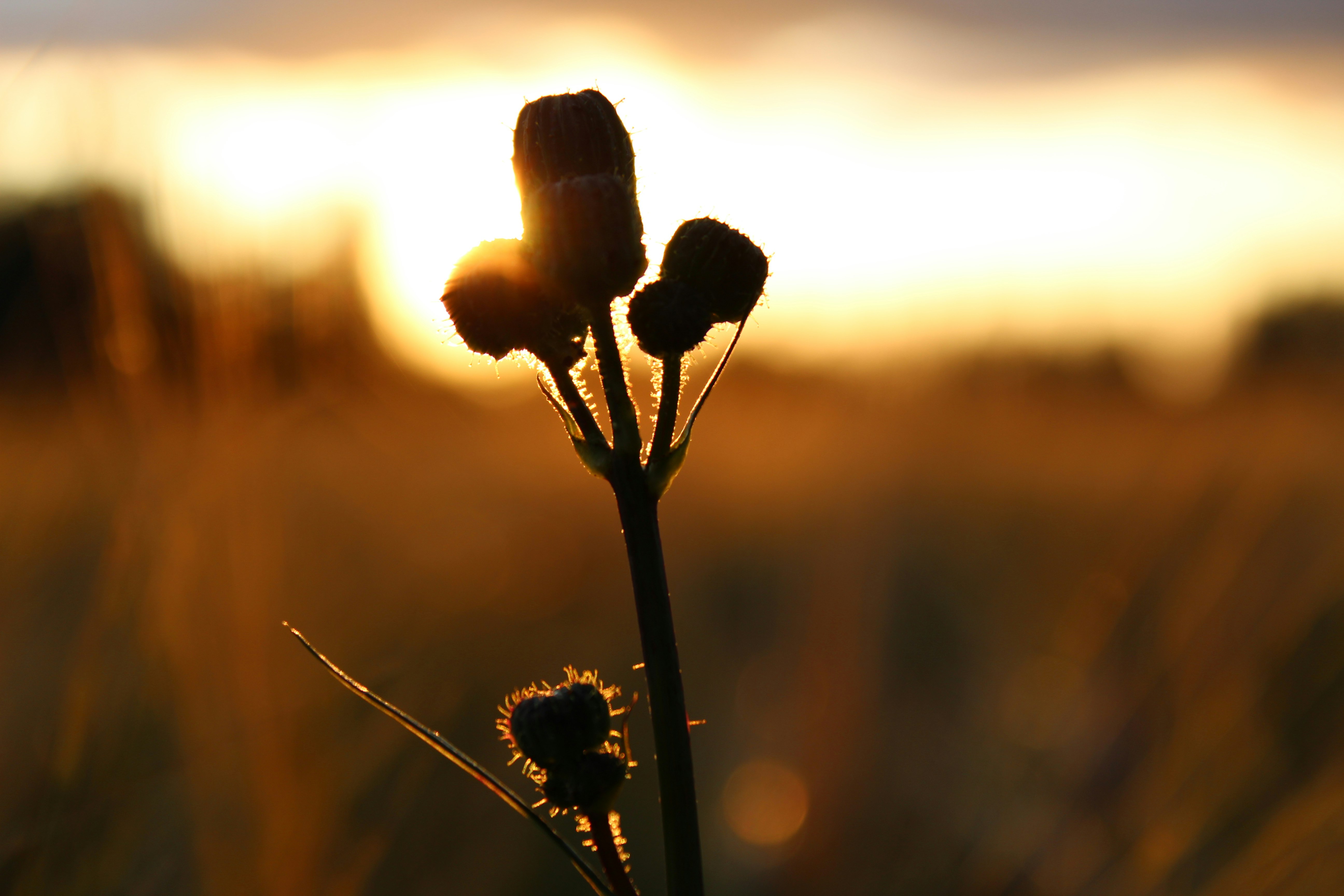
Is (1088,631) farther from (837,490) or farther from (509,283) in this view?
(837,490)

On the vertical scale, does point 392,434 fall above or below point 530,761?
below

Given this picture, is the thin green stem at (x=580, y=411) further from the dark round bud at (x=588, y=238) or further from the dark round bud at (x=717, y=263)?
the dark round bud at (x=717, y=263)

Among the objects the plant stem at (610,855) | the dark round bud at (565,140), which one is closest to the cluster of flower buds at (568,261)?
the dark round bud at (565,140)

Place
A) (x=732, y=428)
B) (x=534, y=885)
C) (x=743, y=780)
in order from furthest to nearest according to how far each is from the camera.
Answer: (x=732, y=428) < (x=743, y=780) < (x=534, y=885)

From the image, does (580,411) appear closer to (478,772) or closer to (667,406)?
(667,406)

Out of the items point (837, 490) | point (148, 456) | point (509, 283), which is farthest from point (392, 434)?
point (509, 283)

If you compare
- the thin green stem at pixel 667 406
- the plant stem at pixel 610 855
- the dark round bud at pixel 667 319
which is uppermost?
the dark round bud at pixel 667 319

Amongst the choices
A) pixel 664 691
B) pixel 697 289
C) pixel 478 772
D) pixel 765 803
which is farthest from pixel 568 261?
pixel 765 803
